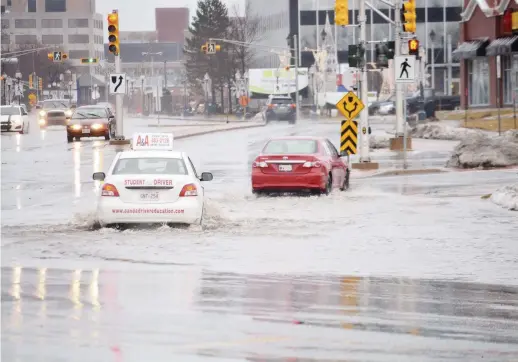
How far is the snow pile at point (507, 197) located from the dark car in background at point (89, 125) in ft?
119

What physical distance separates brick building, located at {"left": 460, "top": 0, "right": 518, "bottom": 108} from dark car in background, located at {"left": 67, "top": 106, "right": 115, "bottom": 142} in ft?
75.2

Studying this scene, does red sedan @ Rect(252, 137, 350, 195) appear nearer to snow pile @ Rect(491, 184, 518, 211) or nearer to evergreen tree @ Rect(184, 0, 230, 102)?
snow pile @ Rect(491, 184, 518, 211)

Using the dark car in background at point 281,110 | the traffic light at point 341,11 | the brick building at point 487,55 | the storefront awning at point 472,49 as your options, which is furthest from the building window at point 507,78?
the traffic light at point 341,11

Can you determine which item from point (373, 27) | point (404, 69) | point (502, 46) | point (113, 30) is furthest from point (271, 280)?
point (373, 27)

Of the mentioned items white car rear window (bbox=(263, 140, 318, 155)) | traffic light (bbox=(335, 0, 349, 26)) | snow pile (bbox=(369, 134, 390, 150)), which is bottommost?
snow pile (bbox=(369, 134, 390, 150))

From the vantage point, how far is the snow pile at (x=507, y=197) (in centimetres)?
2724

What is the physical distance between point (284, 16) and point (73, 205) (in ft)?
416

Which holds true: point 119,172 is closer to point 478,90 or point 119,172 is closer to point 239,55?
point 478,90

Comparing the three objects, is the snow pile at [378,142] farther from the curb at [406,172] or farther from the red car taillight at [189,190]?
the red car taillight at [189,190]

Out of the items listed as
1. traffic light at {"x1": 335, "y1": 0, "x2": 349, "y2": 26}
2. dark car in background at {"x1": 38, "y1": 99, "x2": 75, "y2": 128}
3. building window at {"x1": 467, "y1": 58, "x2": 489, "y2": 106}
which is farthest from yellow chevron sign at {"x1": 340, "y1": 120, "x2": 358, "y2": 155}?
dark car in background at {"x1": 38, "y1": 99, "x2": 75, "y2": 128}

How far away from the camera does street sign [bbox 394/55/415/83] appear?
39.9m

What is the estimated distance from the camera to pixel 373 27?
144m

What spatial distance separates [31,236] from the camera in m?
21.6

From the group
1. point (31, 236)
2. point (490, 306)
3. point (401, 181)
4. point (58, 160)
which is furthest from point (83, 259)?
point (58, 160)
